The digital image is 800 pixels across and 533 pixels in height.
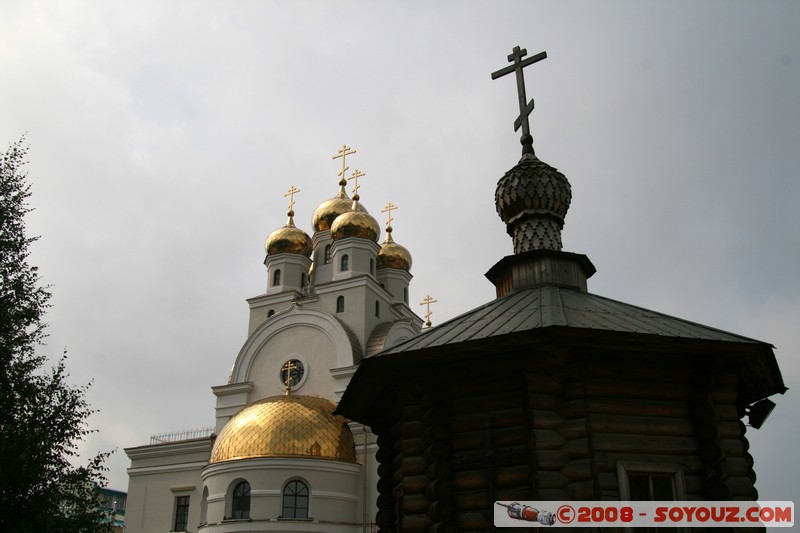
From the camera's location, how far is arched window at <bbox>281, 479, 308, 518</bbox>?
1920 centimetres

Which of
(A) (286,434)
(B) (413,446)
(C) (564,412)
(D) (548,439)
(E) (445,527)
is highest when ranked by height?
(A) (286,434)

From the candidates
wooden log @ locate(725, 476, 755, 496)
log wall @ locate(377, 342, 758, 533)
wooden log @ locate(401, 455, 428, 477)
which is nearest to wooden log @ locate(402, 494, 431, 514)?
log wall @ locate(377, 342, 758, 533)

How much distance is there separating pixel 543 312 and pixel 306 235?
23.1 meters

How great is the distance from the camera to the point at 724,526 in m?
6.84

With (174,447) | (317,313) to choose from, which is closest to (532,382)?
(317,313)

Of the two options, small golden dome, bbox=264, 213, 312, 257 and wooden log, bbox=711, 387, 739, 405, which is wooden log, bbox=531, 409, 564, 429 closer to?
wooden log, bbox=711, 387, 739, 405

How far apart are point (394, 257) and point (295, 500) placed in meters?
14.5

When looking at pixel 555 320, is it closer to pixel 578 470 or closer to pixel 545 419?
pixel 545 419

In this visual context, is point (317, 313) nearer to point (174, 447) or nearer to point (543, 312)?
point (174, 447)

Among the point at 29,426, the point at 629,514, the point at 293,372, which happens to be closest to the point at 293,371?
the point at 293,372

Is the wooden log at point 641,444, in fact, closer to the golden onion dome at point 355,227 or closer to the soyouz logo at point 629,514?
the soyouz logo at point 629,514

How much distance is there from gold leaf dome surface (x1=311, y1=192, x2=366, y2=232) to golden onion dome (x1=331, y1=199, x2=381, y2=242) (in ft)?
6.13

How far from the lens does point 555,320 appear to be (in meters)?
7.22

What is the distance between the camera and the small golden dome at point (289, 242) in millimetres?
29453
